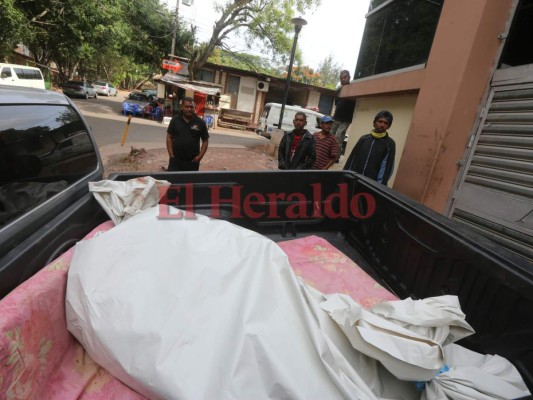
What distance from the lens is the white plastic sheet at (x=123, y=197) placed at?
187 cm

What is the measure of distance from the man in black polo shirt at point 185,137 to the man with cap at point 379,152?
224 cm

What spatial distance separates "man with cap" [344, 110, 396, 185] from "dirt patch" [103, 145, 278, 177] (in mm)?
2863

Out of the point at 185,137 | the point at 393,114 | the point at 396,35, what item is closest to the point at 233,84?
the point at 396,35

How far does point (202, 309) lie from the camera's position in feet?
3.81

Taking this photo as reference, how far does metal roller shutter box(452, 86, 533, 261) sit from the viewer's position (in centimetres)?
312

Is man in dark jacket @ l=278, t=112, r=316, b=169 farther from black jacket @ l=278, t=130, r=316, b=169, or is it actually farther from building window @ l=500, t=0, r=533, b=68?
building window @ l=500, t=0, r=533, b=68

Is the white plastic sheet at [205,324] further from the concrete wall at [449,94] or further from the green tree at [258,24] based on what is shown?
the green tree at [258,24]

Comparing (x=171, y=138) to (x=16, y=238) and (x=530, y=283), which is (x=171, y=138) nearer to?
(x=16, y=238)

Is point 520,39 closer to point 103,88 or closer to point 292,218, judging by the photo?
point 292,218

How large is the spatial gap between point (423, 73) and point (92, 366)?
16.4 feet

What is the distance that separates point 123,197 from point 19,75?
17.8 m

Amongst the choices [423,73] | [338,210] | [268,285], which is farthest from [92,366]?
[423,73]

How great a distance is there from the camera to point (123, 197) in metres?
1.92

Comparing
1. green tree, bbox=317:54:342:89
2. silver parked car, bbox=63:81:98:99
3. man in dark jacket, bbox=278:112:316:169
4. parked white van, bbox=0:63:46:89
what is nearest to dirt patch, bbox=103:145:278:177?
man in dark jacket, bbox=278:112:316:169
